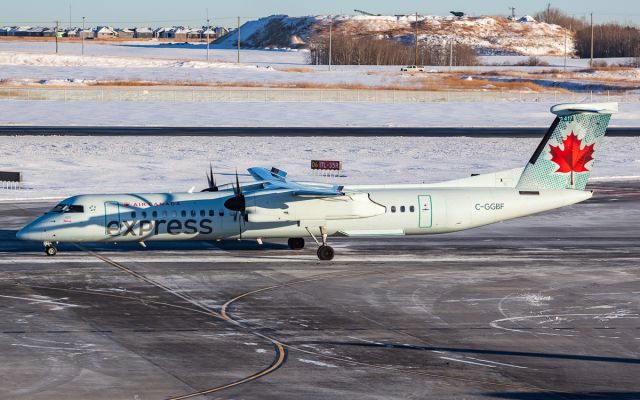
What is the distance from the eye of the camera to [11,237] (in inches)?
1594

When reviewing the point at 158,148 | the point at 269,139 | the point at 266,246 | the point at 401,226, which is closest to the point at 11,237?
the point at 266,246

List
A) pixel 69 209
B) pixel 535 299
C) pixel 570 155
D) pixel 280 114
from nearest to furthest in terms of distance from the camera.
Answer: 1. pixel 535 299
2. pixel 69 209
3. pixel 570 155
4. pixel 280 114

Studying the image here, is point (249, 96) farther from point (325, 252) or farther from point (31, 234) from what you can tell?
point (325, 252)

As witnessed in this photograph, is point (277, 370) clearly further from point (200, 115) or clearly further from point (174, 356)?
point (200, 115)

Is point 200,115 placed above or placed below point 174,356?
above

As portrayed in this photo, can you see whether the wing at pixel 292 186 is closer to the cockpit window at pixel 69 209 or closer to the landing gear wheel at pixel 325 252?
the landing gear wheel at pixel 325 252

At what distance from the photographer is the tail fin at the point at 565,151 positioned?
3759 cm

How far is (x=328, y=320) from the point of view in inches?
1064

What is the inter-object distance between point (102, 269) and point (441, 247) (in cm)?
1372

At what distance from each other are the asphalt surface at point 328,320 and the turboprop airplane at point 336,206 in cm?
109

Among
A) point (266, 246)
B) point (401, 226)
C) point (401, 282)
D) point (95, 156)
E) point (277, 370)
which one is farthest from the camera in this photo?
point (95, 156)

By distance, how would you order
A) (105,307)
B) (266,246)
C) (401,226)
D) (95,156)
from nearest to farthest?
(105,307) < (401,226) < (266,246) < (95,156)

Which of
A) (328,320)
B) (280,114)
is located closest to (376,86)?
(280,114)

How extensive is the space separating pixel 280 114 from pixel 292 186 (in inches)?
2443
